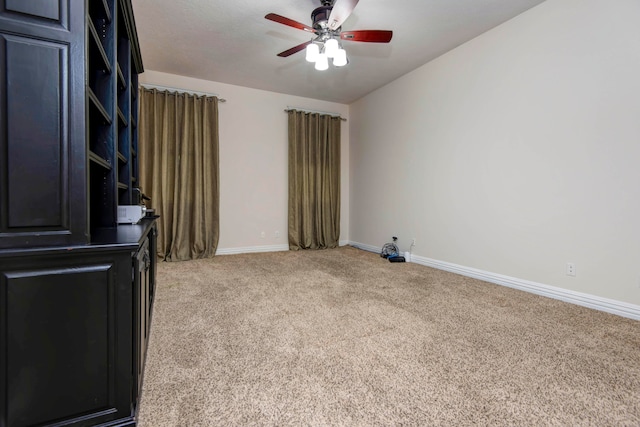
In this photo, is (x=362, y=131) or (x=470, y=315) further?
(x=362, y=131)

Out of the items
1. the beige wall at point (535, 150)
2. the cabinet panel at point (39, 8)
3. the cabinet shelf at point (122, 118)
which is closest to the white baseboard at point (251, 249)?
the beige wall at point (535, 150)

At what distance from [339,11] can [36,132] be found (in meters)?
1.98

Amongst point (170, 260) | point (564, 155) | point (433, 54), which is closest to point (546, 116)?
point (564, 155)

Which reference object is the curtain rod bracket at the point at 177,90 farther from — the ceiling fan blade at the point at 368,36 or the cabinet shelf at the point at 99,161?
the cabinet shelf at the point at 99,161

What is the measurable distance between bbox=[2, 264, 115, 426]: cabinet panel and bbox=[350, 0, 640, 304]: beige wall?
11.0ft

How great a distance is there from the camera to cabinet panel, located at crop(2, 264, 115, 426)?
0.98 m

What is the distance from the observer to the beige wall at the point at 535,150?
234 cm

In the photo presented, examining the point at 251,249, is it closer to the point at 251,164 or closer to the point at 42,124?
the point at 251,164

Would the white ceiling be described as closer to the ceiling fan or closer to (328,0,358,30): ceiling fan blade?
the ceiling fan

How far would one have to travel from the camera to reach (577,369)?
160cm

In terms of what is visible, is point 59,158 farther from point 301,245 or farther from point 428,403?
point 301,245

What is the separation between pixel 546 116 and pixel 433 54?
1.61 metres

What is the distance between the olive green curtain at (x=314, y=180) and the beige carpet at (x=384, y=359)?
2.32 m

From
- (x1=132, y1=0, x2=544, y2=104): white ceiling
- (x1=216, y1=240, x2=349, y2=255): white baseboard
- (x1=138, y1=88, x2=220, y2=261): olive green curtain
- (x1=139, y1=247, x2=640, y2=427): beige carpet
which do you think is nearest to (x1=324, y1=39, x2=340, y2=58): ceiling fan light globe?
(x1=132, y1=0, x2=544, y2=104): white ceiling
